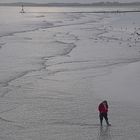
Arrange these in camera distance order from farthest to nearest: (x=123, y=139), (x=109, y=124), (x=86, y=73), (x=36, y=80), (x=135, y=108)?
(x=86, y=73) → (x=36, y=80) → (x=135, y=108) → (x=109, y=124) → (x=123, y=139)

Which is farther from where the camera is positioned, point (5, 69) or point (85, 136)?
point (5, 69)

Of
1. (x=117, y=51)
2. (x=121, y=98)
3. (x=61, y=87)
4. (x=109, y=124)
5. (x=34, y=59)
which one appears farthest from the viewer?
(x=117, y=51)

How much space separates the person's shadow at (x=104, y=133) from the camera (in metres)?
14.1

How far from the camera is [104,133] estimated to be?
1459 cm

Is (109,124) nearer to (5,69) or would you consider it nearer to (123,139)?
(123,139)

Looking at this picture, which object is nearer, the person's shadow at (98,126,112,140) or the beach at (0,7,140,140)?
the person's shadow at (98,126,112,140)

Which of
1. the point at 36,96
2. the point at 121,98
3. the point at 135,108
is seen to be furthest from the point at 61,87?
the point at 135,108

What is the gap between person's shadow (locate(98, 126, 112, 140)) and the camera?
14.1 m

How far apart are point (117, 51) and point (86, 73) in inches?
435

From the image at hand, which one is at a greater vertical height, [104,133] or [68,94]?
[104,133]

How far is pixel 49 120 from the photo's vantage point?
15969 millimetres

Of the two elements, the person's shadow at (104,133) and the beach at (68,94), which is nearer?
the person's shadow at (104,133)

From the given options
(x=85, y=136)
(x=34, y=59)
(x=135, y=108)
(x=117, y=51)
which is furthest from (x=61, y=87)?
(x=117, y=51)

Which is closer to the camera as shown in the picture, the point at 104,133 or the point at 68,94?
the point at 104,133
